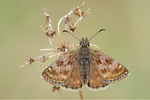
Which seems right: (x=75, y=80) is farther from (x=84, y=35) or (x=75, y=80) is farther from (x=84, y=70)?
(x=84, y=35)

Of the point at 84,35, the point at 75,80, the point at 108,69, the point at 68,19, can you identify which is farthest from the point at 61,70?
the point at 84,35

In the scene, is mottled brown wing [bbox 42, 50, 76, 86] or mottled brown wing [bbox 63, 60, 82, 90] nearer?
mottled brown wing [bbox 63, 60, 82, 90]

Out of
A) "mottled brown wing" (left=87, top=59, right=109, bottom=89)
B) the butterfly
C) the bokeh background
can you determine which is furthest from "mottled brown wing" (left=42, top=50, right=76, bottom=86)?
the bokeh background

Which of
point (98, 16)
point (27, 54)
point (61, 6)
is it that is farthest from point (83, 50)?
point (61, 6)

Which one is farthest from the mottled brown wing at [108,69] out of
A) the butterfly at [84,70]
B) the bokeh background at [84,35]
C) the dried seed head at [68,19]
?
the bokeh background at [84,35]

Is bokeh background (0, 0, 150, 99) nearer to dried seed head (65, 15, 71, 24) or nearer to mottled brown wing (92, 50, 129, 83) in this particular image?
mottled brown wing (92, 50, 129, 83)

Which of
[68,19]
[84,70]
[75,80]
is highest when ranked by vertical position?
[68,19]
